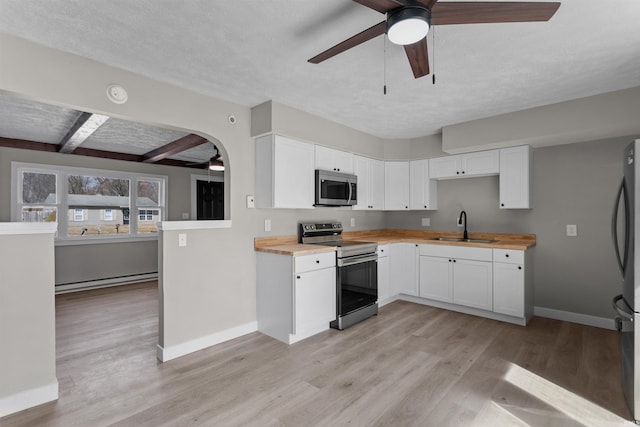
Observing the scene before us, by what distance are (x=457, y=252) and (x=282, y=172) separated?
2.32 metres

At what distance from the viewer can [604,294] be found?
3480 millimetres

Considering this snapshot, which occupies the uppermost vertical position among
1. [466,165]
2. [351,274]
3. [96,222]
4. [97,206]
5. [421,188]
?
[466,165]

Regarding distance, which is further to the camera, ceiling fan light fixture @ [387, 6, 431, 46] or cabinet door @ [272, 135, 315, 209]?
cabinet door @ [272, 135, 315, 209]

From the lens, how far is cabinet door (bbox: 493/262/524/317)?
3469mm

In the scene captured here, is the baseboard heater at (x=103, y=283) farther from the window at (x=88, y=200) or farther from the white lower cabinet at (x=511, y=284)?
the white lower cabinet at (x=511, y=284)

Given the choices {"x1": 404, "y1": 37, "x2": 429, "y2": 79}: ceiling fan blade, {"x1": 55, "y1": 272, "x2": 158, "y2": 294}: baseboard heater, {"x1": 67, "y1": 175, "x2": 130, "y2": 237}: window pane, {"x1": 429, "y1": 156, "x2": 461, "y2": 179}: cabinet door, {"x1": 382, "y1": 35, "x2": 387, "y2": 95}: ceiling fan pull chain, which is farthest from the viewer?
{"x1": 67, "y1": 175, "x2": 130, "y2": 237}: window pane

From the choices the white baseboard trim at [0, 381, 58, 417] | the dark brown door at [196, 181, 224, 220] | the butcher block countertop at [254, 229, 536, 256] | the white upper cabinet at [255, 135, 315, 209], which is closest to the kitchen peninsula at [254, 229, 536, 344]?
the butcher block countertop at [254, 229, 536, 256]

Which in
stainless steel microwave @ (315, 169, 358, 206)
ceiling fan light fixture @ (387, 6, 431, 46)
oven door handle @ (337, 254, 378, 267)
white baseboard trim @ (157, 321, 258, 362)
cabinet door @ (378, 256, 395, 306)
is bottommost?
white baseboard trim @ (157, 321, 258, 362)

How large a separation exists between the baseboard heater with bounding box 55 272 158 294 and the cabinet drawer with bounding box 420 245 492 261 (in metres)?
5.10

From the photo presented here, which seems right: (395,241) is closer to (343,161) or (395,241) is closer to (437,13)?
(343,161)

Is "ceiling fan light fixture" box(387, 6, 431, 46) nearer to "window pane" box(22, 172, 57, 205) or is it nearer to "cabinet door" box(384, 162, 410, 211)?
"cabinet door" box(384, 162, 410, 211)

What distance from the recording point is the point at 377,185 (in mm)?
4719

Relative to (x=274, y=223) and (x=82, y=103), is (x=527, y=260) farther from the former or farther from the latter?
(x=82, y=103)

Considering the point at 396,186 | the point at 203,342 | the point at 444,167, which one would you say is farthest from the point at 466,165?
the point at 203,342
